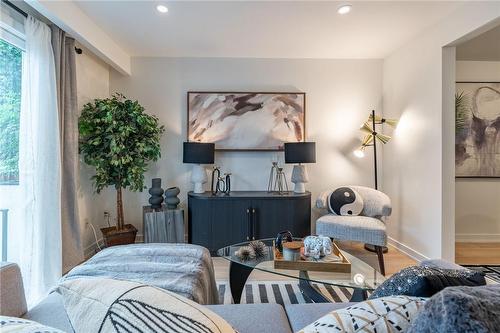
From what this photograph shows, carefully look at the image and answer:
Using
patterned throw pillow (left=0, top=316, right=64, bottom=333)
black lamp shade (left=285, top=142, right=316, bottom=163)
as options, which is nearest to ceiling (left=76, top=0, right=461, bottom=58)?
black lamp shade (left=285, top=142, right=316, bottom=163)

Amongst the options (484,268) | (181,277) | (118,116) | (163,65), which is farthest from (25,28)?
(484,268)

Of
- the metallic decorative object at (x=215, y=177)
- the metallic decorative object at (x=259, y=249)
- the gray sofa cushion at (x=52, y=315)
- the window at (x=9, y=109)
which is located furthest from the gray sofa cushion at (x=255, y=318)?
the metallic decorative object at (x=215, y=177)

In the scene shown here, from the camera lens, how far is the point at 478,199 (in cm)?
368

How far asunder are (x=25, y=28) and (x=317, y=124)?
3.21 meters

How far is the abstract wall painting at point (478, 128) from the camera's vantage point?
362 centimetres

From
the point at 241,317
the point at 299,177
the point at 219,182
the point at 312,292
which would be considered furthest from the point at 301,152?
the point at 241,317

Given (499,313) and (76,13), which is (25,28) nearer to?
(76,13)

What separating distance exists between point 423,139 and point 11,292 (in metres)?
3.48

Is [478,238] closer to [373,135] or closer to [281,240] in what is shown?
[373,135]

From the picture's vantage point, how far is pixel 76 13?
2.48 m

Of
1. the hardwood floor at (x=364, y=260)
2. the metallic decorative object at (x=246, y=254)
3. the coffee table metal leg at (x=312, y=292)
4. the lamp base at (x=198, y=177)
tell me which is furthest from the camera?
the lamp base at (x=198, y=177)

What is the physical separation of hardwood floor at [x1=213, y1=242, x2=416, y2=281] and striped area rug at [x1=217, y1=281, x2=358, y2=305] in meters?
0.13

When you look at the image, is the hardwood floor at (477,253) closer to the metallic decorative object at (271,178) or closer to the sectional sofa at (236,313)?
the metallic decorative object at (271,178)

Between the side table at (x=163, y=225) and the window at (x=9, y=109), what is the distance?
130cm
